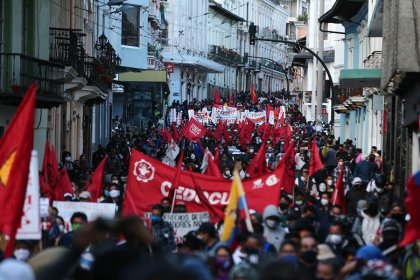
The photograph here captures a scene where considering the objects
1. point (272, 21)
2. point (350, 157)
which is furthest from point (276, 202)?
point (272, 21)

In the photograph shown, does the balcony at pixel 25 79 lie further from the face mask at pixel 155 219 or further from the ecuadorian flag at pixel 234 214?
the ecuadorian flag at pixel 234 214

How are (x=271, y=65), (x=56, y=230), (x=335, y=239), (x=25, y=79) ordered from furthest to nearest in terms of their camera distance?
(x=271, y=65) → (x=25, y=79) → (x=56, y=230) → (x=335, y=239)

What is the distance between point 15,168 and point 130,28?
1637 inches

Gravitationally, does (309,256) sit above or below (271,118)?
above

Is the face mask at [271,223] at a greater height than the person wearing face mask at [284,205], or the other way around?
the face mask at [271,223]

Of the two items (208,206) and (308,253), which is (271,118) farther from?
(308,253)

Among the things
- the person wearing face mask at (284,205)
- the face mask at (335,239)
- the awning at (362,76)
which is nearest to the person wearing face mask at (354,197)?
the person wearing face mask at (284,205)

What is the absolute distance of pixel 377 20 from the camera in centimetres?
3459

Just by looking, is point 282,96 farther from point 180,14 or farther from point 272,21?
point 272,21

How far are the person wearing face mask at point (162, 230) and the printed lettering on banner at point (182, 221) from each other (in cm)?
26

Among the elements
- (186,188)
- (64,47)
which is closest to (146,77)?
(64,47)

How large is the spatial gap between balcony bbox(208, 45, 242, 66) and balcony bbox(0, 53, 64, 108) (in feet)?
249

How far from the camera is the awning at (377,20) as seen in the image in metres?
32.7

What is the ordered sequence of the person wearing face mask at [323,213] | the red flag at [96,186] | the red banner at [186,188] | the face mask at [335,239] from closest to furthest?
the face mask at [335,239] → the person wearing face mask at [323,213] → the red banner at [186,188] → the red flag at [96,186]
